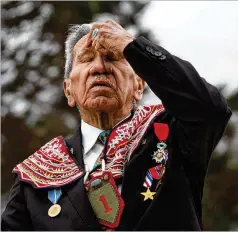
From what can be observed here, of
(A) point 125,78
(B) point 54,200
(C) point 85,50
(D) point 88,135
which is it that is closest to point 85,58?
(C) point 85,50

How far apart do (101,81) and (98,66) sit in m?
0.05

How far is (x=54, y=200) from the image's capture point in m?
2.24

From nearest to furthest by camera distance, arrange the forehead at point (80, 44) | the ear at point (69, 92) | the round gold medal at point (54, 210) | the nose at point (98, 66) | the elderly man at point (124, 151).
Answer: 1. the elderly man at point (124, 151)
2. the round gold medal at point (54, 210)
3. the nose at point (98, 66)
4. the forehead at point (80, 44)
5. the ear at point (69, 92)

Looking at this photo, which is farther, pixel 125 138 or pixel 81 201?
pixel 125 138

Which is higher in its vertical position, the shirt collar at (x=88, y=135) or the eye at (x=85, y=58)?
the eye at (x=85, y=58)

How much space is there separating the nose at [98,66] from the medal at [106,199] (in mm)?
343

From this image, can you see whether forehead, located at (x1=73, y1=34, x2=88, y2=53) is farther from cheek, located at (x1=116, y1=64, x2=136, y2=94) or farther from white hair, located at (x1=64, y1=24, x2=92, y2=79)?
cheek, located at (x1=116, y1=64, x2=136, y2=94)

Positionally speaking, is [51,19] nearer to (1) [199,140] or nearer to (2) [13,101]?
(2) [13,101]

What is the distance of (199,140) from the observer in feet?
6.95

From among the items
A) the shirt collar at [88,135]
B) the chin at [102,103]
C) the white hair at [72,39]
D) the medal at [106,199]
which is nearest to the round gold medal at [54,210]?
the medal at [106,199]

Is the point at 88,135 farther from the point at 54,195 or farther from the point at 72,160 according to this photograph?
the point at 54,195

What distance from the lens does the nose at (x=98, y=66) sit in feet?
7.63

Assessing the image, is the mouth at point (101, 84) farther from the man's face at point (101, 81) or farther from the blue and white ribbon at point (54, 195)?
the blue and white ribbon at point (54, 195)

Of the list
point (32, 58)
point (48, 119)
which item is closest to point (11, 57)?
point (32, 58)
